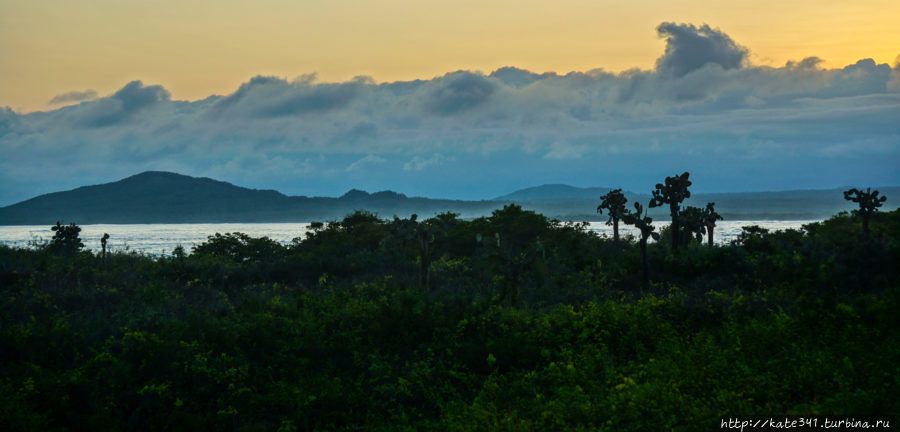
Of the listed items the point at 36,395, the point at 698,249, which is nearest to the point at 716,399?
the point at 36,395

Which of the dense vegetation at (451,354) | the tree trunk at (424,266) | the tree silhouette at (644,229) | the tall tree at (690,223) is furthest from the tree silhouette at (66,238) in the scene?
the tall tree at (690,223)

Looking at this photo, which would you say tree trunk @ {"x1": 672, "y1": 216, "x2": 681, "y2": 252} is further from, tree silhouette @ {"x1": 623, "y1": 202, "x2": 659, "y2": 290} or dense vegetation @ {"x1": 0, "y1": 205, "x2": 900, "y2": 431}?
dense vegetation @ {"x1": 0, "y1": 205, "x2": 900, "y2": 431}

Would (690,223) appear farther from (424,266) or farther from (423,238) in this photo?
(424,266)

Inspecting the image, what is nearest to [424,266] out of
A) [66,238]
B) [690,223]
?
[690,223]

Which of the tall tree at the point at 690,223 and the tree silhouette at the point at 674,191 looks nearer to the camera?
the tree silhouette at the point at 674,191

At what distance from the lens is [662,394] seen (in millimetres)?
14227

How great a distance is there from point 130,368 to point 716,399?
1458 cm

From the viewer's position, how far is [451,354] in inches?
749

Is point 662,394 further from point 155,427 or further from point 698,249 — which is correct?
point 698,249

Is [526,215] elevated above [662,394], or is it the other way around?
[526,215]

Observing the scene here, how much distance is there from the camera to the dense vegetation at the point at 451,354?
14.5m

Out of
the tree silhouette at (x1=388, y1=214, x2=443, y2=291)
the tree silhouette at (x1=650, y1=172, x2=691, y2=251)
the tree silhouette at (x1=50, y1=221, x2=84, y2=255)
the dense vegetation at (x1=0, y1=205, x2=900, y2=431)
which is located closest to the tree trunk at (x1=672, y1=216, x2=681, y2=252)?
the tree silhouette at (x1=650, y1=172, x2=691, y2=251)

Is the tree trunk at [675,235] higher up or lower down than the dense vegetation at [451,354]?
higher up

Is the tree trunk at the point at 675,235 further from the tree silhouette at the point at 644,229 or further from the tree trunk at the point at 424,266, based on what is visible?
the tree trunk at the point at 424,266
